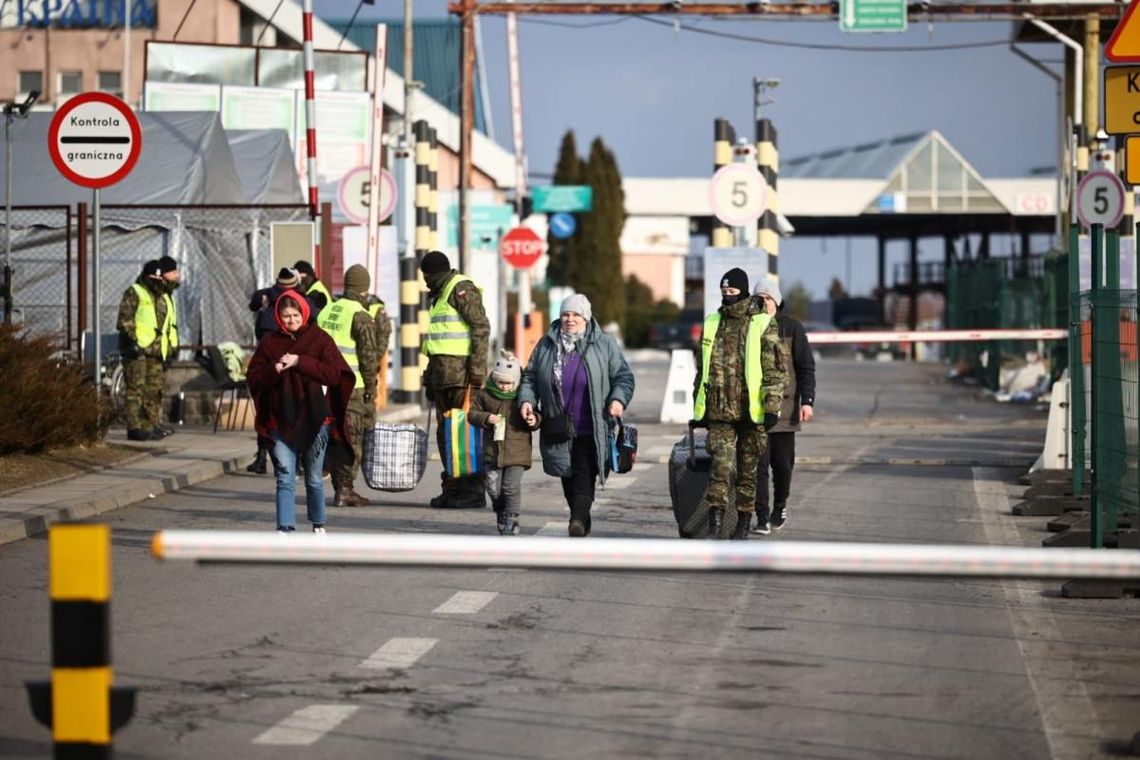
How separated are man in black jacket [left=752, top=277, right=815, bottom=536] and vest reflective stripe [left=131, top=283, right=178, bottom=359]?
8588 mm

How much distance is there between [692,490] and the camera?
13.2 m

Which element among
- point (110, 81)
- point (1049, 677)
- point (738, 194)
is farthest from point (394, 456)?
point (110, 81)

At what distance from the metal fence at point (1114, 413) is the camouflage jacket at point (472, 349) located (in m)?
4.36

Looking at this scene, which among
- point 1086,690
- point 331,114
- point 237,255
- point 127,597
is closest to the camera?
point 1086,690

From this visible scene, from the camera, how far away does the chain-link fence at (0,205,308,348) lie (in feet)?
85.1

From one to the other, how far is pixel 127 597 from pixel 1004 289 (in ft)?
103

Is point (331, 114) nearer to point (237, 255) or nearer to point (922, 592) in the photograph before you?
point (237, 255)

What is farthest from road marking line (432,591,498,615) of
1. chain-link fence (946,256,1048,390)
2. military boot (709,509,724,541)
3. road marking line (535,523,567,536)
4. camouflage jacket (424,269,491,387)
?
chain-link fence (946,256,1048,390)

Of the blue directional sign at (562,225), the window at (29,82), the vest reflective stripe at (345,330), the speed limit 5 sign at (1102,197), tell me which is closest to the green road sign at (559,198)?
the blue directional sign at (562,225)

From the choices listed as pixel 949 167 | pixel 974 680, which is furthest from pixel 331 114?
pixel 949 167

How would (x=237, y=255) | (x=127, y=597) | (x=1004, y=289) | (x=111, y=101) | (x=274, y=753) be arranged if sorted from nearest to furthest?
(x=274, y=753)
(x=127, y=597)
(x=111, y=101)
(x=237, y=255)
(x=1004, y=289)

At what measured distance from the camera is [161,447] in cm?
2011

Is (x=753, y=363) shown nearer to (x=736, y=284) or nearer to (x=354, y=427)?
(x=736, y=284)

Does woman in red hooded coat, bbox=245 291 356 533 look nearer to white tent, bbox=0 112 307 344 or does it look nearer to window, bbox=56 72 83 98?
white tent, bbox=0 112 307 344
